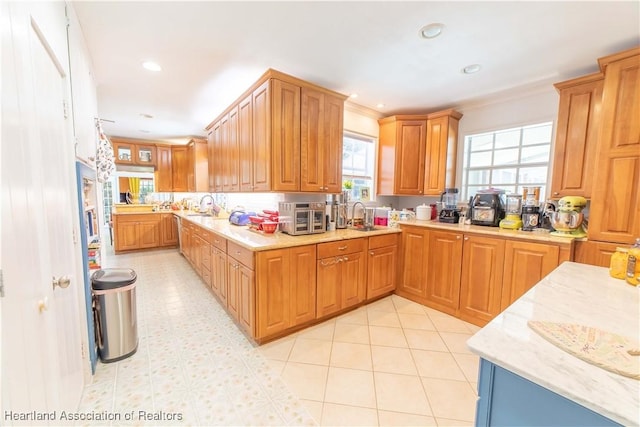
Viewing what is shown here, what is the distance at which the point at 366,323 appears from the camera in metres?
2.63

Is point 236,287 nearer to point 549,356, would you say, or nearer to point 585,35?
point 549,356

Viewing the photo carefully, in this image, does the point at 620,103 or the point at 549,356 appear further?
the point at 620,103

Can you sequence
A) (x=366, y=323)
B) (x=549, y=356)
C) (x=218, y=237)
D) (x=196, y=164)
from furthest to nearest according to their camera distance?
1. (x=196, y=164)
2. (x=218, y=237)
3. (x=366, y=323)
4. (x=549, y=356)

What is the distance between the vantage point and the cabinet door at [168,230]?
5.73 meters

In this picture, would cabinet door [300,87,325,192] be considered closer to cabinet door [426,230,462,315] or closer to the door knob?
cabinet door [426,230,462,315]

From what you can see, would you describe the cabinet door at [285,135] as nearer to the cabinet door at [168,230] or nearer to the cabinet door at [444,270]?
the cabinet door at [444,270]

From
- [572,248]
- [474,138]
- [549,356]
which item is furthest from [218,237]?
[474,138]

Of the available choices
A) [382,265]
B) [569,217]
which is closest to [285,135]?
[382,265]

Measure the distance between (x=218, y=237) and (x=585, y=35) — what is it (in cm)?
375

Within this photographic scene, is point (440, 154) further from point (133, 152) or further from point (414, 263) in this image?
point (133, 152)

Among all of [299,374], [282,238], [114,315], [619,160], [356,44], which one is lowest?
[299,374]

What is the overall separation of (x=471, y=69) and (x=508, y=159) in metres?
1.41

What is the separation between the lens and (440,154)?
349cm

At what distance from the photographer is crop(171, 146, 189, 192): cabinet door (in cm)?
623
